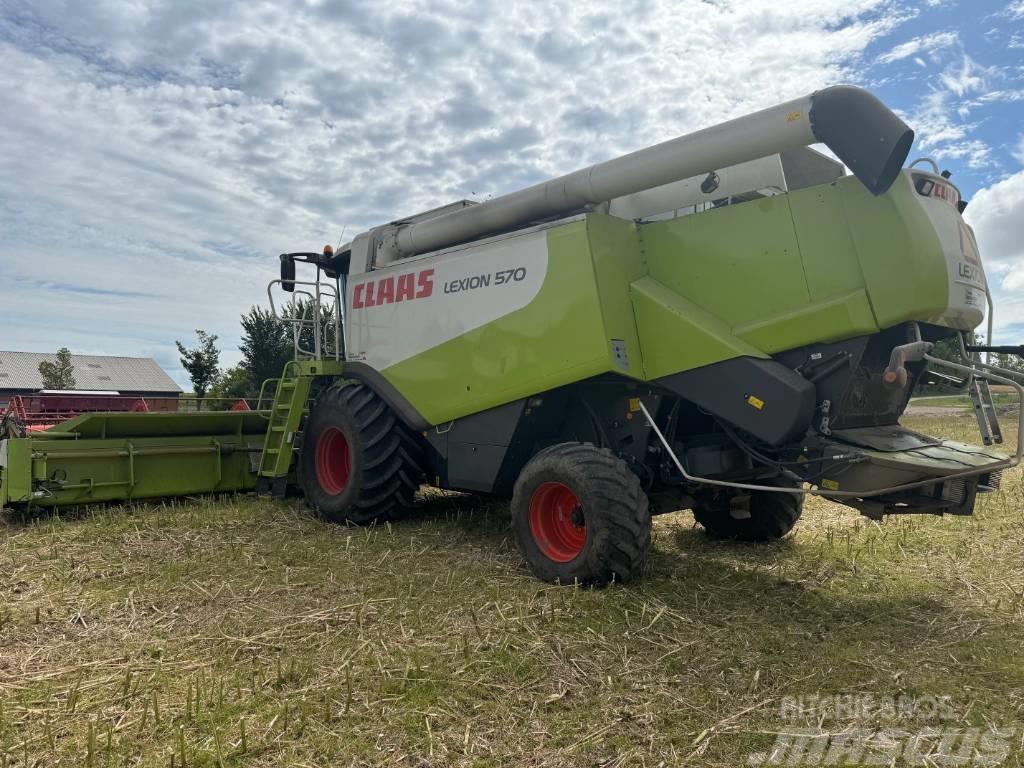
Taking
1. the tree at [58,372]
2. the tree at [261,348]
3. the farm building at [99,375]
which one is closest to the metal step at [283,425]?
the tree at [261,348]

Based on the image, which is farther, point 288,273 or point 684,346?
point 288,273

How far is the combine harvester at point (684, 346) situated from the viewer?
169 inches

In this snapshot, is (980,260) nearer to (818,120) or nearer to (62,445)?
(818,120)

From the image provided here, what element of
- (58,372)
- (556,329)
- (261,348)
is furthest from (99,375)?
(556,329)

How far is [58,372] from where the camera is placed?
37.4 metres

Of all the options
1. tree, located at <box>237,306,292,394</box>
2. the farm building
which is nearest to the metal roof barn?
the farm building

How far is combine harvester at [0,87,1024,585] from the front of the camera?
14.1 feet

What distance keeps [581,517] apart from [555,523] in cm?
31

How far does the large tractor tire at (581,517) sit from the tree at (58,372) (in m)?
38.7

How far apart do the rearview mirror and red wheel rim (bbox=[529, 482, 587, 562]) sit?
3.93 metres

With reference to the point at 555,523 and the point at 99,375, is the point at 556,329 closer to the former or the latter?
the point at 555,523

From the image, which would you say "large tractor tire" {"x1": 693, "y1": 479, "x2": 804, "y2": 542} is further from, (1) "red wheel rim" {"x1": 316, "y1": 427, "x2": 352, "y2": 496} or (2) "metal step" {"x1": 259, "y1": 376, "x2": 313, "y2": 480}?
(2) "metal step" {"x1": 259, "y1": 376, "x2": 313, "y2": 480}

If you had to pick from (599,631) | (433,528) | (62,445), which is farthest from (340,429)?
(599,631)

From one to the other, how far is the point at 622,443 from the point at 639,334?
2.57ft
